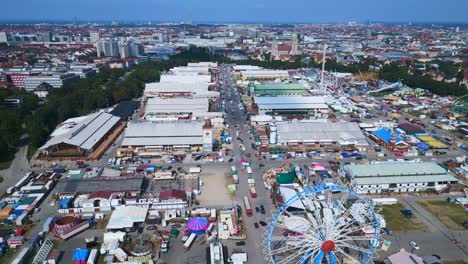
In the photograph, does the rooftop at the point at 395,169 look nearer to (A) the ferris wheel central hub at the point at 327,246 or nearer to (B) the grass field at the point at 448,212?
(B) the grass field at the point at 448,212

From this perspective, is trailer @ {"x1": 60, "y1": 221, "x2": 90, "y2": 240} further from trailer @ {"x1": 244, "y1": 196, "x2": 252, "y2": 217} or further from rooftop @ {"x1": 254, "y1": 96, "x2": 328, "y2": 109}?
rooftop @ {"x1": 254, "y1": 96, "x2": 328, "y2": 109}

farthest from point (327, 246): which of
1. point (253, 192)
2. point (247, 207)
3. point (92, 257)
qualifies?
point (92, 257)

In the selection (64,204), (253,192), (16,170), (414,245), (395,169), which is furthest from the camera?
(16,170)

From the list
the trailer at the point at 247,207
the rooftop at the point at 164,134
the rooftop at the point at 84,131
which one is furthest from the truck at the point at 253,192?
the rooftop at the point at 84,131

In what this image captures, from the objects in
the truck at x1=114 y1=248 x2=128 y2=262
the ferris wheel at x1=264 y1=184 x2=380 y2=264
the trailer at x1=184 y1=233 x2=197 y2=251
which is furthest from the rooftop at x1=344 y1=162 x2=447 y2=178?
the truck at x1=114 y1=248 x2=128 y2=262

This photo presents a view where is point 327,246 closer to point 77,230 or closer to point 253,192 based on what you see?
point 253,192

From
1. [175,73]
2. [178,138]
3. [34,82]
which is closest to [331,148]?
[178,138]
